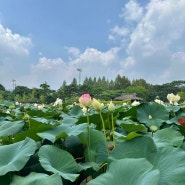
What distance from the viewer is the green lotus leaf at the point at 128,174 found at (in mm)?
547

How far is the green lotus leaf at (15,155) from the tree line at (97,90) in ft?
96.7

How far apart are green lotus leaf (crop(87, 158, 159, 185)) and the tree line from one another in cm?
2964

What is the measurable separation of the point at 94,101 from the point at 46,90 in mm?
39507

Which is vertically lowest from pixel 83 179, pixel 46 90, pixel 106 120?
pixel 83 179

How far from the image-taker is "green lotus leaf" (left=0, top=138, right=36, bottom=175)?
64cm

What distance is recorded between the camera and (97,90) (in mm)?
46062

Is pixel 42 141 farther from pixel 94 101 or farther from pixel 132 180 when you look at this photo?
pixel 132 180

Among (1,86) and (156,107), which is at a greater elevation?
(1,86)

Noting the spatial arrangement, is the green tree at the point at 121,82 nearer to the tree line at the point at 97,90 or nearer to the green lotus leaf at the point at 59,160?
the tree line at the point at 97,90

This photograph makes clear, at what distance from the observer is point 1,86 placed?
2201 inches

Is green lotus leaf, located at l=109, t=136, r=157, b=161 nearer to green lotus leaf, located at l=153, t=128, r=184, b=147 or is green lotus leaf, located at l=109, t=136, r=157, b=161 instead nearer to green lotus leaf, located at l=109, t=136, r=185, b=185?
green lotus leaf, located at l=109, t=136, r=185, b=185

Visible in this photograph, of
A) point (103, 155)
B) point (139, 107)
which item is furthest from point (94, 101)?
point (139, 107)

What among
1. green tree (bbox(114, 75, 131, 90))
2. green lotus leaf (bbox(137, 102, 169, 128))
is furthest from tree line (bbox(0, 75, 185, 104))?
green lotus leaf (bbox(137, 102, 169, 128))

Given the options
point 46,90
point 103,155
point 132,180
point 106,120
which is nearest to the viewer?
point 132,180
